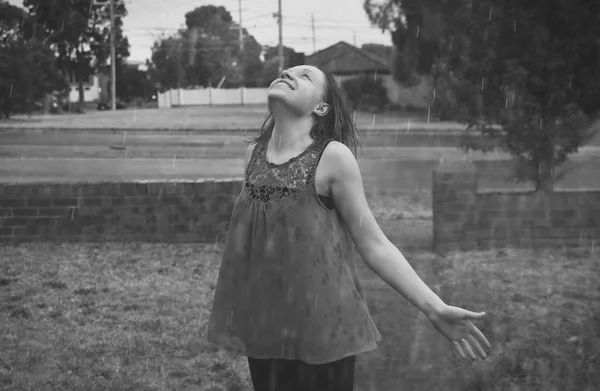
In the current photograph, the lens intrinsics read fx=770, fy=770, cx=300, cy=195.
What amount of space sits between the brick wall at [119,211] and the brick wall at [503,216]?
216 cm

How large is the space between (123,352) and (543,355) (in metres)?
2.63

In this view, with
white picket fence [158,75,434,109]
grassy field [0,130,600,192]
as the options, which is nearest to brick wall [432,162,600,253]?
grassy field [0,130,600,192]

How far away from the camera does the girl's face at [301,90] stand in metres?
2.34

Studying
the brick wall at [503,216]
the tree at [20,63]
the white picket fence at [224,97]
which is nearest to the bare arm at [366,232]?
the brick wall at [503,216]

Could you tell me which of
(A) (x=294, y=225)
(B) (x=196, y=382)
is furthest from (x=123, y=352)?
(A) (x=294, y=225)

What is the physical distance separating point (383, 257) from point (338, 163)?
0.32m

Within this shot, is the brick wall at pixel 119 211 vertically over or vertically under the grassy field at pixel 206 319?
over

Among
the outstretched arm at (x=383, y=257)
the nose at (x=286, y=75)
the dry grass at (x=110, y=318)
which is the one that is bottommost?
the dry grass at (x=110, y=318)

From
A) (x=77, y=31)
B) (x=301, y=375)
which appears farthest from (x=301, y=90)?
(x=77, y=31)

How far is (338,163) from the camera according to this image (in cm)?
232

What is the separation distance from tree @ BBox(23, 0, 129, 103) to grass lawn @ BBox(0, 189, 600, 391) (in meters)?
26.4

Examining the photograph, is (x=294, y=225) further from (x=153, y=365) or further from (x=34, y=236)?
(x=34, y=236)

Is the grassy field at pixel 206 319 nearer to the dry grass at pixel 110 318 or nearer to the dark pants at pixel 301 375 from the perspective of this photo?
the dry grass at pixel 110 318

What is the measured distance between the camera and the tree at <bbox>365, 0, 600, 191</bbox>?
4.59 metres
